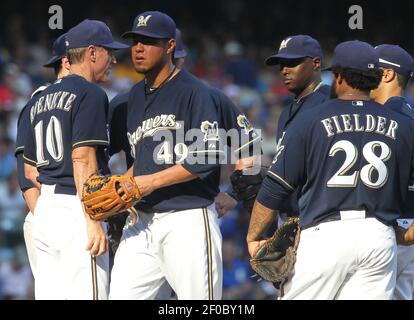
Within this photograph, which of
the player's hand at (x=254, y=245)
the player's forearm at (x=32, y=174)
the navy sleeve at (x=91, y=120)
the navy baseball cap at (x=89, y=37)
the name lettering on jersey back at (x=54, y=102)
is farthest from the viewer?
the player's forearm at (x=32, y=174)

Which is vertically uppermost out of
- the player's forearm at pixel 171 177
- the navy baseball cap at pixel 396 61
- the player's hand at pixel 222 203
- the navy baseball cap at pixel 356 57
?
the navy baseball cap at pixel 356 57

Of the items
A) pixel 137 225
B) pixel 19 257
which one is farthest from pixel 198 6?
pixel 137 225

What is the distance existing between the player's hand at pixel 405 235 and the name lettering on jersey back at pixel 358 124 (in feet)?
1.98

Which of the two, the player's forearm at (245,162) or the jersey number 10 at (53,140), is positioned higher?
the jersey number 10 at (53,140)

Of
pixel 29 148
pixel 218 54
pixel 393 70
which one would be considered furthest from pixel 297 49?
pixel 218 54

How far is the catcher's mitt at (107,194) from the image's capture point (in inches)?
212

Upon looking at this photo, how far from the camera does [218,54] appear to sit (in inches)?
591

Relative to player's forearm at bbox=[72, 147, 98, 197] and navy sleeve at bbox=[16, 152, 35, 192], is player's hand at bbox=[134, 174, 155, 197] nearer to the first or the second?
player's forearm at bbox=[72, 147, 98, 197]

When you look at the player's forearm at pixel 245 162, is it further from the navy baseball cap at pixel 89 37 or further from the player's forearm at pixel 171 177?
the navy baseball cap at pixel 89 37

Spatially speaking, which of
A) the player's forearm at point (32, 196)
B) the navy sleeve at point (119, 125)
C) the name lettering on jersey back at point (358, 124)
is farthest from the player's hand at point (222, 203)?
the name lettering on jersey back at point (358, 124)

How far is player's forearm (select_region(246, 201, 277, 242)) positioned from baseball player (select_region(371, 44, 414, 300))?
100 centimetres

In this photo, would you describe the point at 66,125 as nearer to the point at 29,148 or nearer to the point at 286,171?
the point at 29,148
